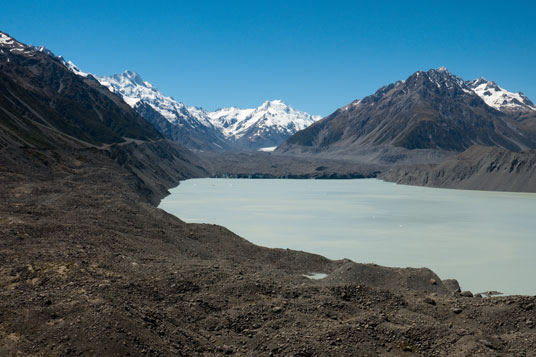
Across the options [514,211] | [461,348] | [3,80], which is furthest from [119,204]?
[3,80]

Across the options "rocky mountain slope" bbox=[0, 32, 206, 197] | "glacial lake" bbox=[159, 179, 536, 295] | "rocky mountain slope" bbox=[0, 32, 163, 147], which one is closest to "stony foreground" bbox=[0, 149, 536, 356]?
"glacial lake" bbox=[159, 179, 536, 295]

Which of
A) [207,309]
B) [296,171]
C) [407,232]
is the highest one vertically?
[296,171]

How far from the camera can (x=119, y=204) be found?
106ft

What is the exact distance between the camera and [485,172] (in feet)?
347

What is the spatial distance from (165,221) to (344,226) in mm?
18894

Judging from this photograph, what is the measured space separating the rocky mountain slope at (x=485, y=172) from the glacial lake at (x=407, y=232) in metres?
34.1

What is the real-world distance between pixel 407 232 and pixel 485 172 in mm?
75491

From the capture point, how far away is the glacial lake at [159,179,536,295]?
27188 millimetres

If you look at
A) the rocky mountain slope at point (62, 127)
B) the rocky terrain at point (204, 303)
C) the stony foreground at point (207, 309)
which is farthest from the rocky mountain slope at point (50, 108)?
the stony foreground at point (207, 309)

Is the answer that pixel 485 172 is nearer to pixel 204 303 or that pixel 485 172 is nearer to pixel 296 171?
pixel 296 171

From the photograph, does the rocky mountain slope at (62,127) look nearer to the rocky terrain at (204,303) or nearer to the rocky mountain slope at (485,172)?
the rocky terrain at (204,303)

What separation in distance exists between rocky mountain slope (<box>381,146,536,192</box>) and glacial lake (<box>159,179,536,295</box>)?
3408cm

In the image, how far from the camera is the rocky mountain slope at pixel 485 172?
318 feet

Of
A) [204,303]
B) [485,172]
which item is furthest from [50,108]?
[204,303]
